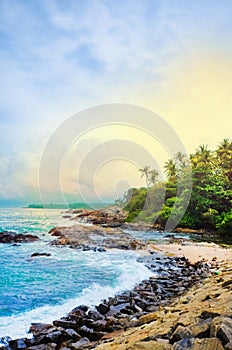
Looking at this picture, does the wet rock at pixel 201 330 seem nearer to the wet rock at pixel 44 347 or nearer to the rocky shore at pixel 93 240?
the wet rock at pixel 44 347

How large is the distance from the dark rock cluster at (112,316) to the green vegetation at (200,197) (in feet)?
77.4

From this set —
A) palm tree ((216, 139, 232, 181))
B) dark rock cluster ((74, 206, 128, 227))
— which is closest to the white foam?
palm tree ((216, 139, 232, 181))

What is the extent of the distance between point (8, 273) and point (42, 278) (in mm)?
2355

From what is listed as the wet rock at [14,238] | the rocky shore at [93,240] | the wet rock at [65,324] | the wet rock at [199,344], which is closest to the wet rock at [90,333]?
the wet rock at [65,324]

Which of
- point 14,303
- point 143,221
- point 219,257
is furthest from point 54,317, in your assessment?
point 143,221

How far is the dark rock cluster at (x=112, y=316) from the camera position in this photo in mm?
6934

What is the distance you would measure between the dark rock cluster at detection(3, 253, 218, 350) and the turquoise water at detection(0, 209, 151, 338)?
25.2 inches

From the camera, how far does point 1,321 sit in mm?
8562

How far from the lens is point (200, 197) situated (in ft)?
129

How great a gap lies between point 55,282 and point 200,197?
29731 millimetres

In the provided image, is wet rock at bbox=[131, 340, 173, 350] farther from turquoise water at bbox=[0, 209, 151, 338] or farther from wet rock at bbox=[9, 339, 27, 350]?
turquoise water at bbox=[0, 209, 151, 338]

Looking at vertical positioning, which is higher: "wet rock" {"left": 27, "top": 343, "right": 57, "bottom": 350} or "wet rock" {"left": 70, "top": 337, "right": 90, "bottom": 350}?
"wet rock" {"left": 27, "top": 343, "right": 57, "bottom": 350}

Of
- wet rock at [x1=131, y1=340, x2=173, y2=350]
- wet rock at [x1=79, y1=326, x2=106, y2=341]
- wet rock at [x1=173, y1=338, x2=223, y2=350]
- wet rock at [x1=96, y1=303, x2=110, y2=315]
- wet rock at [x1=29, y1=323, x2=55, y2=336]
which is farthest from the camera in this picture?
wet rock at [x1=96, y1=303, x2=110, y2=315]

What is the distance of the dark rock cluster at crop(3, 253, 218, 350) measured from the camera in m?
6.93
